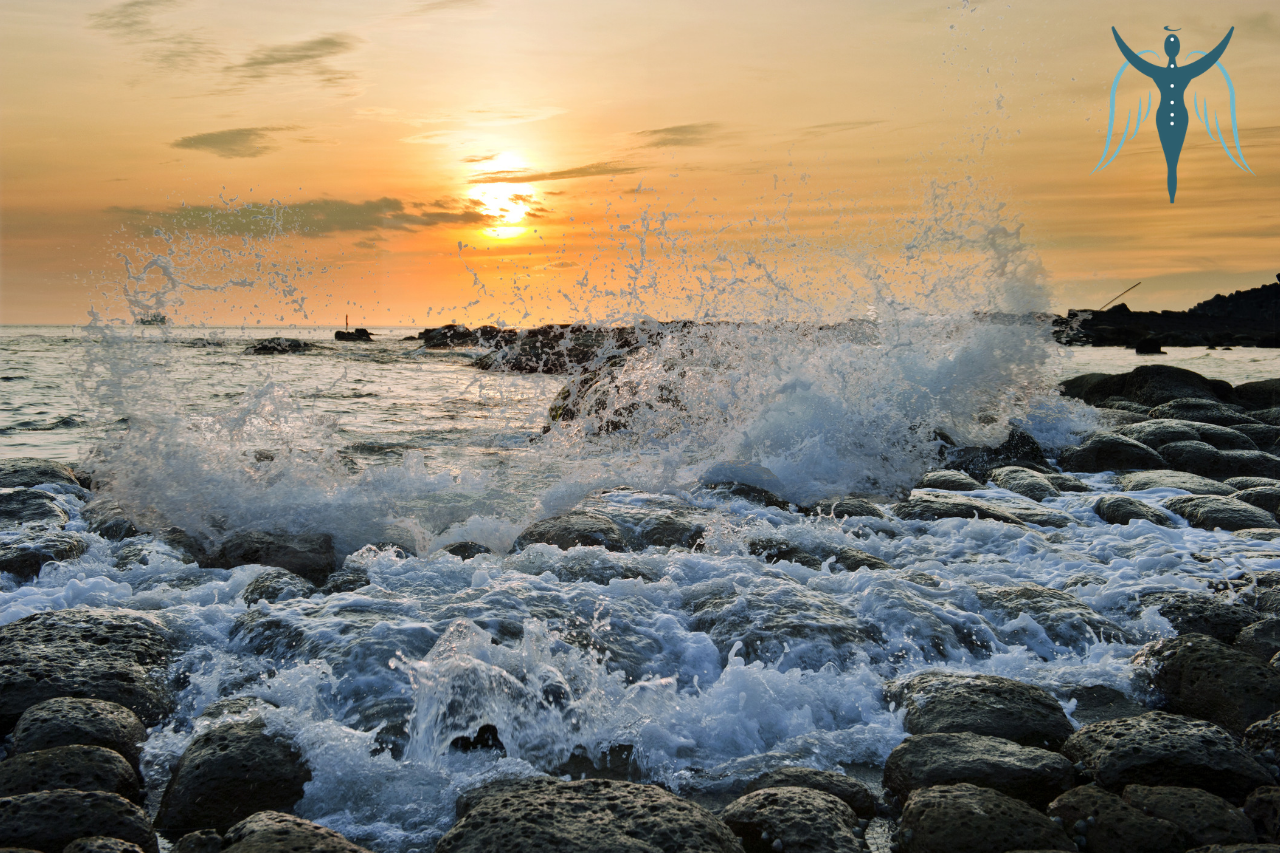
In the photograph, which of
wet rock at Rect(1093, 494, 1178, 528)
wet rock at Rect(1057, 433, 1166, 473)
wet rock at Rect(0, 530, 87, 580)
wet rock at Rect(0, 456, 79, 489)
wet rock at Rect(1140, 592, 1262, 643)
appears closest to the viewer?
wet rock at Rect(1140, 592, 1262, 643)

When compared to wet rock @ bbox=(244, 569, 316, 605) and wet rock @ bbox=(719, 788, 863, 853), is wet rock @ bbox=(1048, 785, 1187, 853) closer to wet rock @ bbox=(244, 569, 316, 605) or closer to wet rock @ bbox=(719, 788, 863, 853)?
wet rock @ bbox=(719, 788, 863, 853)

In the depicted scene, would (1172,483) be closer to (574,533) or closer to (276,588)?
(574,533)

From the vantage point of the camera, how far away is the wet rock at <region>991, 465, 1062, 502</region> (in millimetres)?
8008

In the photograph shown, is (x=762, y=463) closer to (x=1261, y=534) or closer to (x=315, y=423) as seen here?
(x=1261, y=534)

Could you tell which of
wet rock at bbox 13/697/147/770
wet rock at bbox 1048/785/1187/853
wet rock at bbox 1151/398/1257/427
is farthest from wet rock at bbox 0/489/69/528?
wet rock at bbox 1151/398/1257/427

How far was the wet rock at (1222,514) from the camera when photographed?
652 centimetres

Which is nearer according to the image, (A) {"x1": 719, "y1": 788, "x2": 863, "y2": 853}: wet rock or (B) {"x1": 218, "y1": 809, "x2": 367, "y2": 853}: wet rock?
(B) {"x1": 218, "y1": 809, "x2": 367, "y2": 853}: wet rock

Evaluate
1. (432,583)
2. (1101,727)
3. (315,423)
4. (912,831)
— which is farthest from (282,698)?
(315,423)

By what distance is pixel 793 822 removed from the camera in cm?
267

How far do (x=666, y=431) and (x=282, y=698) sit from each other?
633 centimetres

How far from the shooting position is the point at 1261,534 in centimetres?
618

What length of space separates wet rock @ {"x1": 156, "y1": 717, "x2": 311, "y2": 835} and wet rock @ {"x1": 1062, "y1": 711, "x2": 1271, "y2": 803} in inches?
121

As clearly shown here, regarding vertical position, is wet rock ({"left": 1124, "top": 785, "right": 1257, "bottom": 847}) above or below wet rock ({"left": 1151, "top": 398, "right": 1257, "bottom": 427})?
below

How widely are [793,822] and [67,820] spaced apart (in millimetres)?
2378
